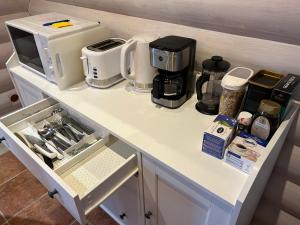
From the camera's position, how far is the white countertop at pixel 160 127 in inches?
28.6

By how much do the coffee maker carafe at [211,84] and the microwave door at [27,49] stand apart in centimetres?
87

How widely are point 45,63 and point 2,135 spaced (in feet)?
1.33

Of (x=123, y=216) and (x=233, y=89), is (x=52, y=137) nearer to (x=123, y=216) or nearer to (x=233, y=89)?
(x=123, y=216)

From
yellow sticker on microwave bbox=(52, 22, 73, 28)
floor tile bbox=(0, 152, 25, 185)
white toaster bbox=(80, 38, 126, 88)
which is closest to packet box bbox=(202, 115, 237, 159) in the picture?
white toaster bbox=(80, 38, 126, 88)

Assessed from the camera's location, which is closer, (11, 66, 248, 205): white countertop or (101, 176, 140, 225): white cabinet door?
(11, 66, 248, 205): white countertop

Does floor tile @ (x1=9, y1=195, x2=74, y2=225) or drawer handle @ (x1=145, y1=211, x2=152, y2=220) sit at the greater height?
drawer handle @ (x1=145, y1=211, x2=152, y2=220)

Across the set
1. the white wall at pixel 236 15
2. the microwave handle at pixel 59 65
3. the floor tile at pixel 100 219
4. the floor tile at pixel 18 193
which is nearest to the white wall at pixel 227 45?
the white wall at pixel 236 15

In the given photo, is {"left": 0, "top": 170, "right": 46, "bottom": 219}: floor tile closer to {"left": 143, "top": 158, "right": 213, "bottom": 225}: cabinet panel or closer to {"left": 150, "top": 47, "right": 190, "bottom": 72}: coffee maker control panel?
{"left": 143, "top": 158, "right": 213, "bottom": 225}: cabinet panel

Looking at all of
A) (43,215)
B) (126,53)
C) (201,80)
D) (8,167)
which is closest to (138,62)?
(126,53)

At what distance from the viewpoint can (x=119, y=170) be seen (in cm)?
87

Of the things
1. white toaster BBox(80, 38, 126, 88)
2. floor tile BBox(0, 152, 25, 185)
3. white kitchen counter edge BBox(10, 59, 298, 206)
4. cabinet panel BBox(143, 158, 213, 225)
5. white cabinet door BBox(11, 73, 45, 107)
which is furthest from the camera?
floor tile BBox(0, 152, 25, 185)

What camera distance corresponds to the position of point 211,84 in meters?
1.00

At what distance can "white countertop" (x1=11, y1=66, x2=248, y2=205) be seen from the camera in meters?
0.73

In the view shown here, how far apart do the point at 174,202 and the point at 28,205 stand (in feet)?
3.79
